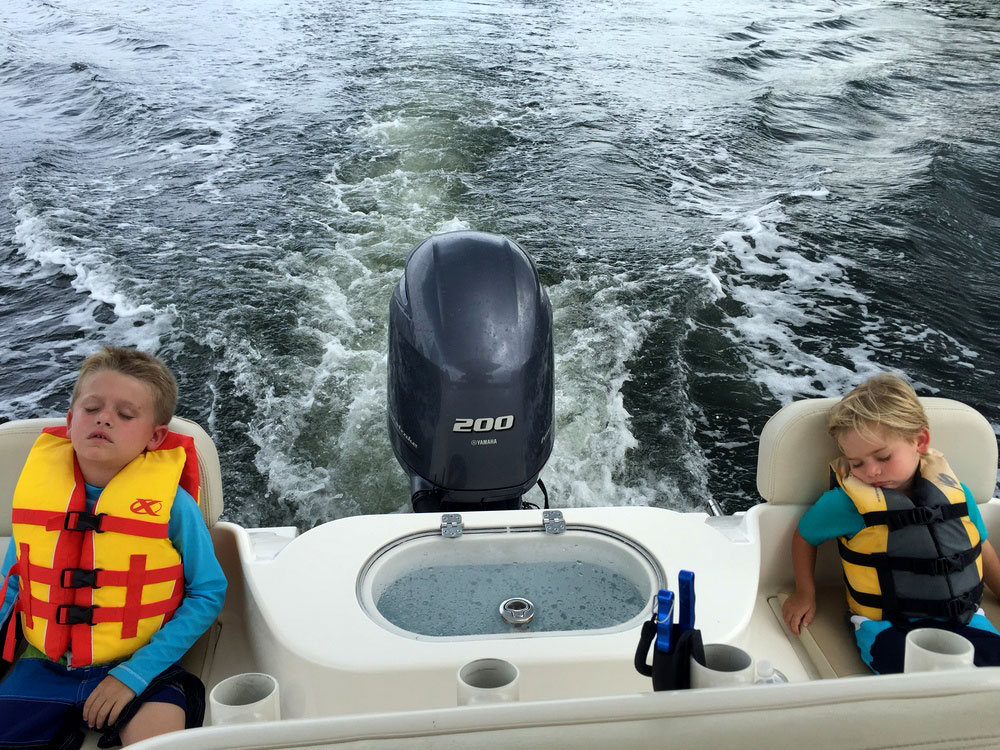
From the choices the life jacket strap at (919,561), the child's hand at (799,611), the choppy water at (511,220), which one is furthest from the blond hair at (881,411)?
the choppy water at (511,220)

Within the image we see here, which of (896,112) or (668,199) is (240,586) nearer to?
(668,199)

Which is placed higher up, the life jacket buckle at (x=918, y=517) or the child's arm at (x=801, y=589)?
the life jacket buckle at (x=918, y=517)

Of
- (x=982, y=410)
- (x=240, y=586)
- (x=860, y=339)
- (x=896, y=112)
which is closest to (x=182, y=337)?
(x=240, y=586)

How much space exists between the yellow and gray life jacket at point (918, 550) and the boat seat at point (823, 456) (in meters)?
0.09

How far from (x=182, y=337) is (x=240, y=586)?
2640mm

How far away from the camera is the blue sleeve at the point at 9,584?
5.51 feet

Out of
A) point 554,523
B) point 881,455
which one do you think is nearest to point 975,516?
point 881,455

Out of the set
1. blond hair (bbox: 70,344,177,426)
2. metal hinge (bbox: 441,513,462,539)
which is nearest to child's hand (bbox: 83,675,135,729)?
blond hair (bbox: 70,344,177,426)

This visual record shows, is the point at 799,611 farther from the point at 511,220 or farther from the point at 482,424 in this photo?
the point at 511,220

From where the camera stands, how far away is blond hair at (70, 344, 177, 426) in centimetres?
168

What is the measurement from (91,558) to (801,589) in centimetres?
138

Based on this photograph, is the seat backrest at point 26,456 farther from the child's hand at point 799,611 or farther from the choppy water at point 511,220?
the choppy water at point 511,220

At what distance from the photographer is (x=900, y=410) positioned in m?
1.76

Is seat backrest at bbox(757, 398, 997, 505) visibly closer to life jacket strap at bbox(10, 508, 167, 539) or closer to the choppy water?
life jacket strap at bbox(10, 508, 167, 539)
